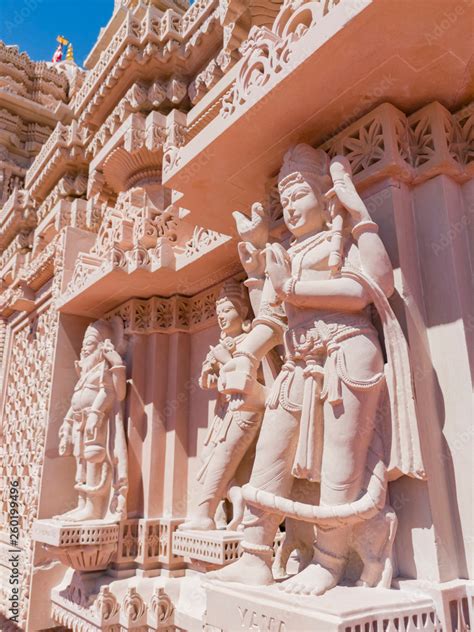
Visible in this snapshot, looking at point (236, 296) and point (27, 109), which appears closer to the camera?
point (236, 296)

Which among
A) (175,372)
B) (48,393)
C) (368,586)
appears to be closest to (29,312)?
(48,393)

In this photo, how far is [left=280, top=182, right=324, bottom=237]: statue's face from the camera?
2.89 metres

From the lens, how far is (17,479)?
22.7ft

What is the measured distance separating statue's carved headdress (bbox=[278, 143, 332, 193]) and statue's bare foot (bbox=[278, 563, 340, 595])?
193cm

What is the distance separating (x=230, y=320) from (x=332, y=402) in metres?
2.03

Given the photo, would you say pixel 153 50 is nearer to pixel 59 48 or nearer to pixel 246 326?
pixel 246 326

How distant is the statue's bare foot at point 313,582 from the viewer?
2244 mm

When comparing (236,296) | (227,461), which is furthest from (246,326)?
(227,461)

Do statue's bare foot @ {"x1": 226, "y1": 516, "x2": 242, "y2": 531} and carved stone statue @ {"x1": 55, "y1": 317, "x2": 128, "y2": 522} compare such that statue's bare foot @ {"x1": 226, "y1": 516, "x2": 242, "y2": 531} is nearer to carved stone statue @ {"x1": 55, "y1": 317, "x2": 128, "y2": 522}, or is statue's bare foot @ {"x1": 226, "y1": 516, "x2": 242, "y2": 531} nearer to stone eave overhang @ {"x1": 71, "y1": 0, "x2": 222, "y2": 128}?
carved stone statue @ {"x1": 55, "y1": 317, "x2": 128, "y2": 522}

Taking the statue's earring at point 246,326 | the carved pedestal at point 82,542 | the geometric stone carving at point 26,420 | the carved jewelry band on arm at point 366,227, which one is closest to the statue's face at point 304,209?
the carved jewelry band on arm at point 366,227

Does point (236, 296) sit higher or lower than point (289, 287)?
higher

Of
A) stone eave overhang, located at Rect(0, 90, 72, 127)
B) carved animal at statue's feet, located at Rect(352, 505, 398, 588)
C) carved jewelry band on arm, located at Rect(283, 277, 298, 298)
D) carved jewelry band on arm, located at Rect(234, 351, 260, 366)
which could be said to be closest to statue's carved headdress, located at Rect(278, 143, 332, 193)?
carved jewelry band on arm, located at Rect(283, 277, 298, 298)

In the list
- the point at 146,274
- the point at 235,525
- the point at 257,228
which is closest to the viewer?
the point at 257,228

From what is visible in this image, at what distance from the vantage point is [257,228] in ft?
11.0
